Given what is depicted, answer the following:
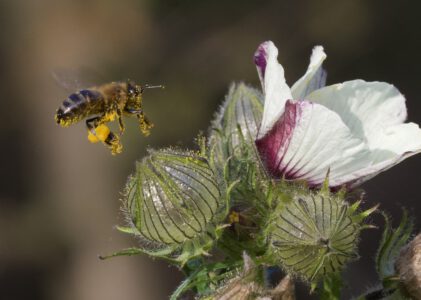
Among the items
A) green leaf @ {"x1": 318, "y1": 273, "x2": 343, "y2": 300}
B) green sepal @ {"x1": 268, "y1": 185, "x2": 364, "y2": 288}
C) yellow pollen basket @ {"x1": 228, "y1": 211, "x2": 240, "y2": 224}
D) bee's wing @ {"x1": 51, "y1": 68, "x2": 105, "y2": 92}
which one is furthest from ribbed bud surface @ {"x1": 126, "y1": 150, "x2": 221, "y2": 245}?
bee's wing @ {"x1": 51, "y1": 68, "x2": 105, "y2": 92}

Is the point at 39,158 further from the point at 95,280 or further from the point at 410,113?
the point at 410,113

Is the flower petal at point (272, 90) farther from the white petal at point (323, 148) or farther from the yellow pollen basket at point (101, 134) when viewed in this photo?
the yellow pollen basket at point (101, 134)

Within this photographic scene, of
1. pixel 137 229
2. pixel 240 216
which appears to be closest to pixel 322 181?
pixel 240 216

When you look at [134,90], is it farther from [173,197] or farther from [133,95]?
[173,197]

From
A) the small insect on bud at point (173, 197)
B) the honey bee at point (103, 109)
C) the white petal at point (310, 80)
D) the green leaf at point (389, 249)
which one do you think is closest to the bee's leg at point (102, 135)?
the honey bee at point (103, 109)

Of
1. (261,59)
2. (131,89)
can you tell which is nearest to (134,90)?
(131,89)

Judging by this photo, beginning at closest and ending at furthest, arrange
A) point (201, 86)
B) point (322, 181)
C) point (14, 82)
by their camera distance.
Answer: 1. point (322, 181)
2. point (201, 86)
3. point (14, 82)
